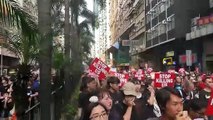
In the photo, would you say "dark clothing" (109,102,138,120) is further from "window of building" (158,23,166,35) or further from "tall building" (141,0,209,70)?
"window of building" (158,23,166,35)

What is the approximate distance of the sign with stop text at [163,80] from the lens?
12.6 m

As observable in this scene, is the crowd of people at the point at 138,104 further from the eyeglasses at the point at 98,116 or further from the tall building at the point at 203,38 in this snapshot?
the tall building at the point at 203,38

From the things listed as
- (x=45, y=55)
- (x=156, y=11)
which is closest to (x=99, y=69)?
(x=45, y=55)

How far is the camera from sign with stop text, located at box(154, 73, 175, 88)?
1259 cm

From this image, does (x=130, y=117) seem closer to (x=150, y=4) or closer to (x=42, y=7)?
(x=42, y=7)

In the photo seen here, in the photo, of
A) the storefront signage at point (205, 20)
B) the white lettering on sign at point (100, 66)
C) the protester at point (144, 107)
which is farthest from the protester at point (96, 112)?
the storefront signage at point (205, 20)

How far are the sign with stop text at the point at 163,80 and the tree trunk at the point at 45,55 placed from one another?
5413mm

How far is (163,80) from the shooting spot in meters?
12.8

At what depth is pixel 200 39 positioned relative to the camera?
42344 millimetres

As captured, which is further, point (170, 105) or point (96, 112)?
point (96, 112)

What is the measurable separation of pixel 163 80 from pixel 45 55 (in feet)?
19.0

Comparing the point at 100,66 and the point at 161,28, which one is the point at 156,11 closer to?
the point at 161,28

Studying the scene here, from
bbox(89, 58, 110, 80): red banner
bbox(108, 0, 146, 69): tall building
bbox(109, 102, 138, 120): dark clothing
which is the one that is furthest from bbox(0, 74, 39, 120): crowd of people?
bbox(108, 0, 146, 69): tall building

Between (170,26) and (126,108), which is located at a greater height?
(170,26)
